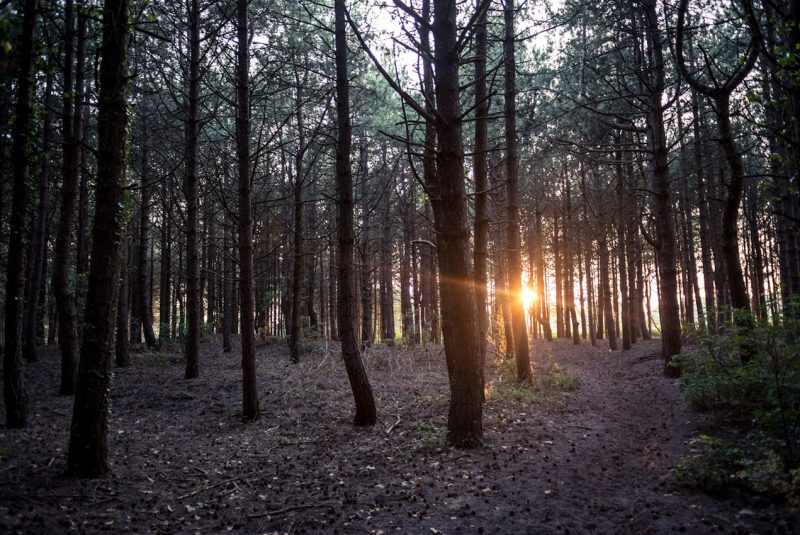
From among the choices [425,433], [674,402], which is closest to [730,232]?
[674,402]

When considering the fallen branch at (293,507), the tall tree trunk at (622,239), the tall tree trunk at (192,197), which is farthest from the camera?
the tall tree trunk at (622,239)

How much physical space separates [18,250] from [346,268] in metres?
5.00

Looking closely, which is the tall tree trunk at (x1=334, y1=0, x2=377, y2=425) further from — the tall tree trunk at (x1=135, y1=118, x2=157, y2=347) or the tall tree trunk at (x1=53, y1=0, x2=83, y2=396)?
the tall tree trunk at (x1=135, y1=118, x2=157, y2=347)

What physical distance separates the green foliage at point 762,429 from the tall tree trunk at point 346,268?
4.95m

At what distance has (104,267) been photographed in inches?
224

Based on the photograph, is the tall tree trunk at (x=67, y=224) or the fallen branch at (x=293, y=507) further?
the tall tree trunk at (x=67, y=224)

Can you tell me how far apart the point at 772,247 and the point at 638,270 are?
10.9m

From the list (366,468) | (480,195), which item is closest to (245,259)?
(366,468)

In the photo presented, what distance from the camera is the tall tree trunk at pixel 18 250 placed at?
7.07 meters

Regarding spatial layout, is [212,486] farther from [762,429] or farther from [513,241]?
[513,241]

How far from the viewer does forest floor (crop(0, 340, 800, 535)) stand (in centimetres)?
446

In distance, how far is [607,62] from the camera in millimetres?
15000

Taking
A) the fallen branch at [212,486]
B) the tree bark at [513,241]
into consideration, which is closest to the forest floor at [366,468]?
the fallen branch at [212,486]

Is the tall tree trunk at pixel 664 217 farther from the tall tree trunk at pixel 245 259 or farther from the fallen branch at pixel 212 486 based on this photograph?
the fallen branch at pixel 212 486
